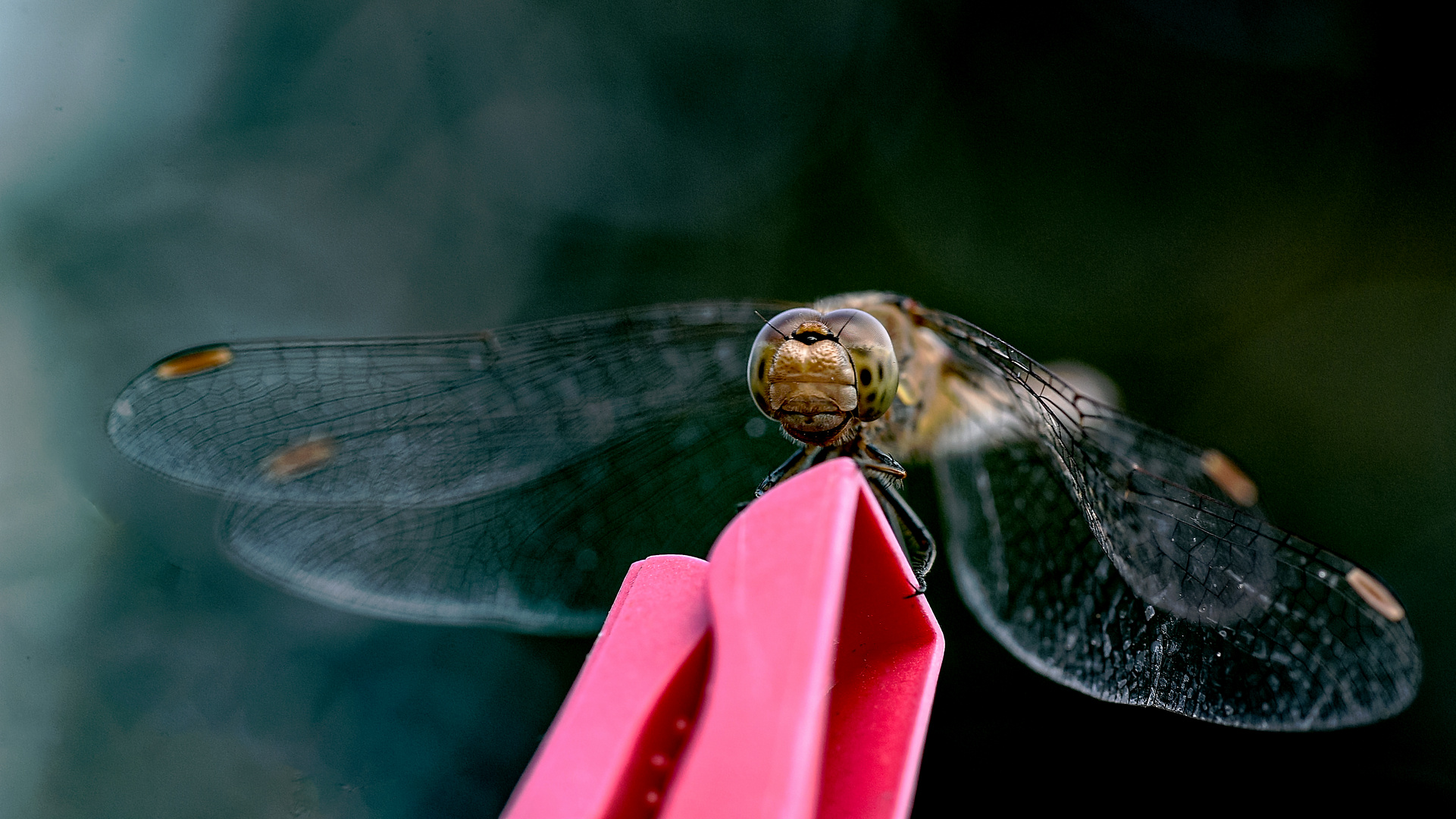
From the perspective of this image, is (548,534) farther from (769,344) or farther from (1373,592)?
(1373,592)

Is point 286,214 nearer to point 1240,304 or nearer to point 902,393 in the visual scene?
point 902,393

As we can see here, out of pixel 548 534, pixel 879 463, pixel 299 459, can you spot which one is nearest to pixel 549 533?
pixel 548 534

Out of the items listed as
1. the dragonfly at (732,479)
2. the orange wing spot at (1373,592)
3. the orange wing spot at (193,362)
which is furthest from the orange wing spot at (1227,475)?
the orange wing spot at (193,362)

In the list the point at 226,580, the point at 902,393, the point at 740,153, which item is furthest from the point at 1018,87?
the point at 226,580

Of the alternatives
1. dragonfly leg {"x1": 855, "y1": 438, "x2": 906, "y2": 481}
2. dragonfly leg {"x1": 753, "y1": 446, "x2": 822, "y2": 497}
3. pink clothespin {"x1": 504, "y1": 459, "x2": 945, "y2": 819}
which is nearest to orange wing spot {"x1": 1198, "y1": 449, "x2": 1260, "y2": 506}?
dragonfly leg {"x1": 855, "y1": 438, "x2": 906, "y2": 481}

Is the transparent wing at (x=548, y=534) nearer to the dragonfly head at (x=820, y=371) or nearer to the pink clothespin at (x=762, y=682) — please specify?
the dragonfly head at (x=820, y=371)

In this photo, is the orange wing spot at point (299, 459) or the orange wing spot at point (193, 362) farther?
the orange wing spot at point (299, 459)
